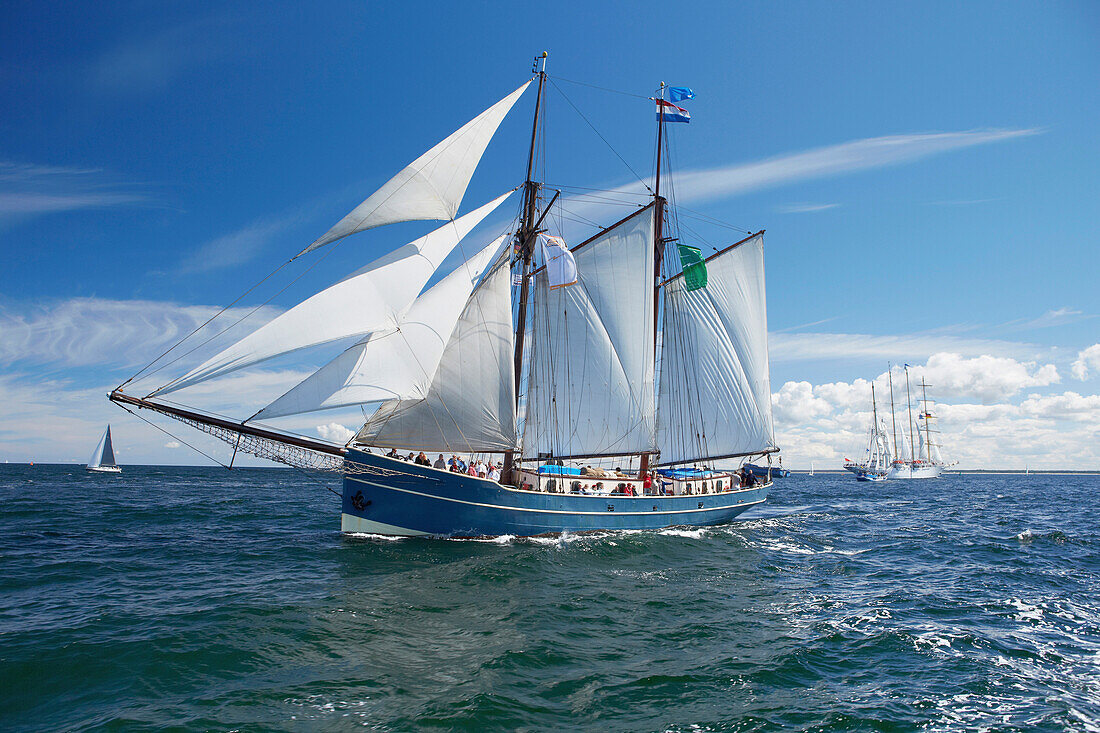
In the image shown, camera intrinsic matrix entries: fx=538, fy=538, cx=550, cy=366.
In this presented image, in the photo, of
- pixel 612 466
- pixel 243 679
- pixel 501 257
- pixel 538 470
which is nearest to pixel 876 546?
pixel 612 466

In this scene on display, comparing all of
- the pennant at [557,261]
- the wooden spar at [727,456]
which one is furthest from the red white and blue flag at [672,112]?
the wooden spar at [727,456]

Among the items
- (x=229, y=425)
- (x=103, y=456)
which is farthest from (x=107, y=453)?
(x=229, y=425)

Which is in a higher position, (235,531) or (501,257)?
(501,257)

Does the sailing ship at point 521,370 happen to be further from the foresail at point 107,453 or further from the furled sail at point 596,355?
the foresail at point 107,453

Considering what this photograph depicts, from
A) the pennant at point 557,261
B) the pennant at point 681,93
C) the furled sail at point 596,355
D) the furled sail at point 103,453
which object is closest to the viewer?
the pennant at point 557,261

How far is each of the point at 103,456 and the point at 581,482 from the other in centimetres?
11236

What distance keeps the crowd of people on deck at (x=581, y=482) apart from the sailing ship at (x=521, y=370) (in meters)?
0.12

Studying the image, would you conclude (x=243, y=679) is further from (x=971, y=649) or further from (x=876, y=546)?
(x=876, y=546)

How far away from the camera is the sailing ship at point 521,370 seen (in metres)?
20.2

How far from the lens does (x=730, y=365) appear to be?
36.6 metres

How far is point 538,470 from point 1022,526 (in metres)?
30.9

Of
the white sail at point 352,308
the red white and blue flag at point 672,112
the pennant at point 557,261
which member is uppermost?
the red white and blue flag at point 672,112

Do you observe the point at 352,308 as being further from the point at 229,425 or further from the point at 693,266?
the point at 693,266

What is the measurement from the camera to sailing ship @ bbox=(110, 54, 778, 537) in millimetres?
20234
